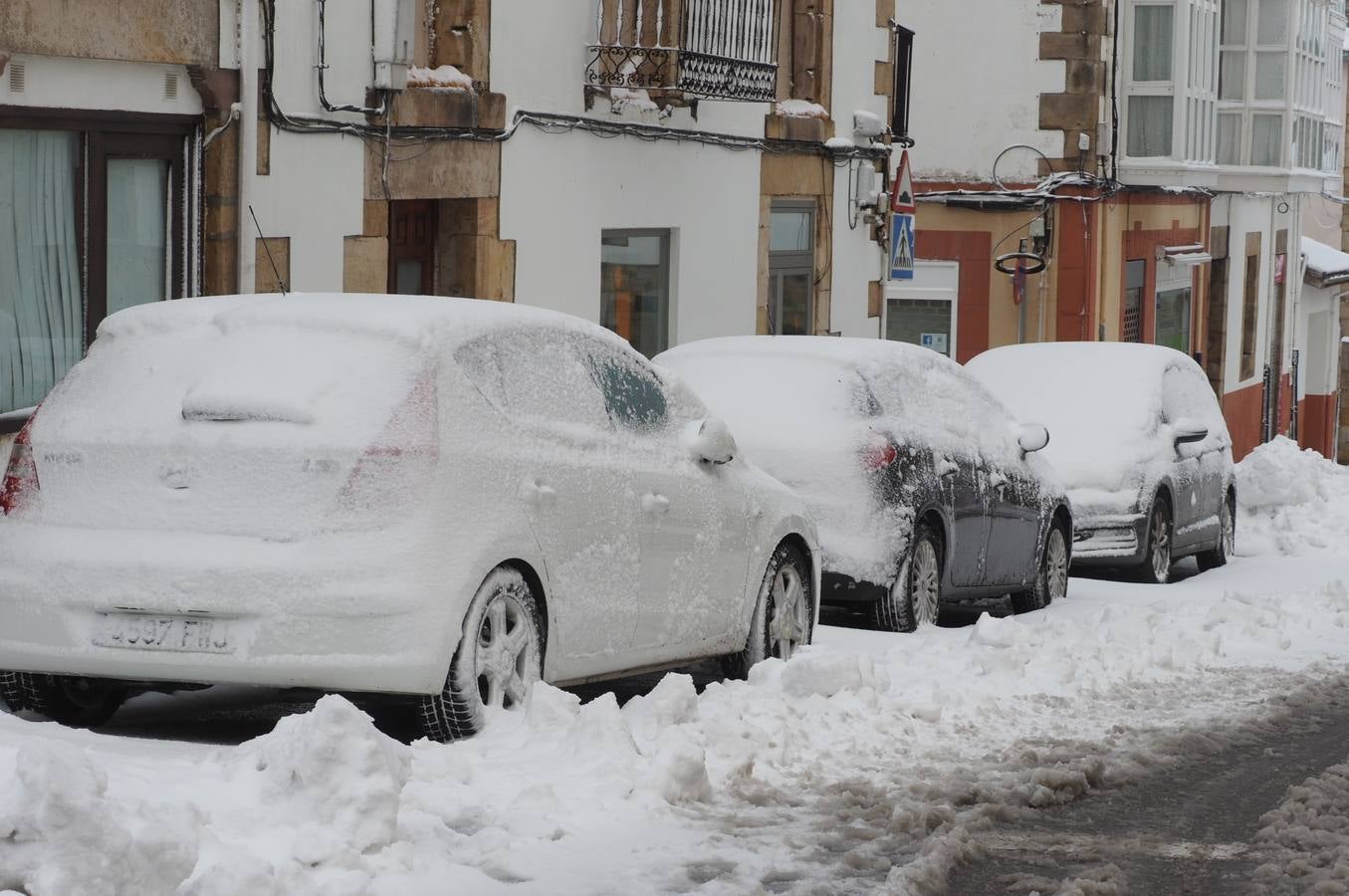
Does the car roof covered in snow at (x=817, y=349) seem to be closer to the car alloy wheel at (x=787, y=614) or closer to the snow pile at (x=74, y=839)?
the car alloy wheel at (x=787, y=614)

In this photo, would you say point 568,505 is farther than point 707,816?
Yes

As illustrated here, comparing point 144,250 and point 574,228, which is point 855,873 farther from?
point 574,228

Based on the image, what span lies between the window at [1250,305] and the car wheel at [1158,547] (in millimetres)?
23096

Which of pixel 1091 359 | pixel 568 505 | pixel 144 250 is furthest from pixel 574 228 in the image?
pixel 568 505

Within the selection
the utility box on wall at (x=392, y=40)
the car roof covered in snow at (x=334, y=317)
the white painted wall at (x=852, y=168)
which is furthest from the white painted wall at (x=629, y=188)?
the car roof covered in snow at (x=334, y=317)

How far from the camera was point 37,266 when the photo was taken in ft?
37.8

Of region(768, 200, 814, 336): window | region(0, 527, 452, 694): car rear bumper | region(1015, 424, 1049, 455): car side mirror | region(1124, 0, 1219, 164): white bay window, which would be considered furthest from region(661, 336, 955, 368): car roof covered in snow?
region(1124, 0, 1219, 164): white bay window

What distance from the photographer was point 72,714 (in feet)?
25.3

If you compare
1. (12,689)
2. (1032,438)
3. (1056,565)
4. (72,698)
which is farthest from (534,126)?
(12,689)

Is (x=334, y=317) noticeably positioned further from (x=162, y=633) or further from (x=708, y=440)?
(x=708, y=440)

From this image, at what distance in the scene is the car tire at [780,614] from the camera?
9.45m

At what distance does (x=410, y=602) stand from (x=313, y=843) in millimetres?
1507

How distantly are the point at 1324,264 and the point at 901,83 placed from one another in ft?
77.3

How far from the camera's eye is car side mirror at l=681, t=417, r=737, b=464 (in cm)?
898
